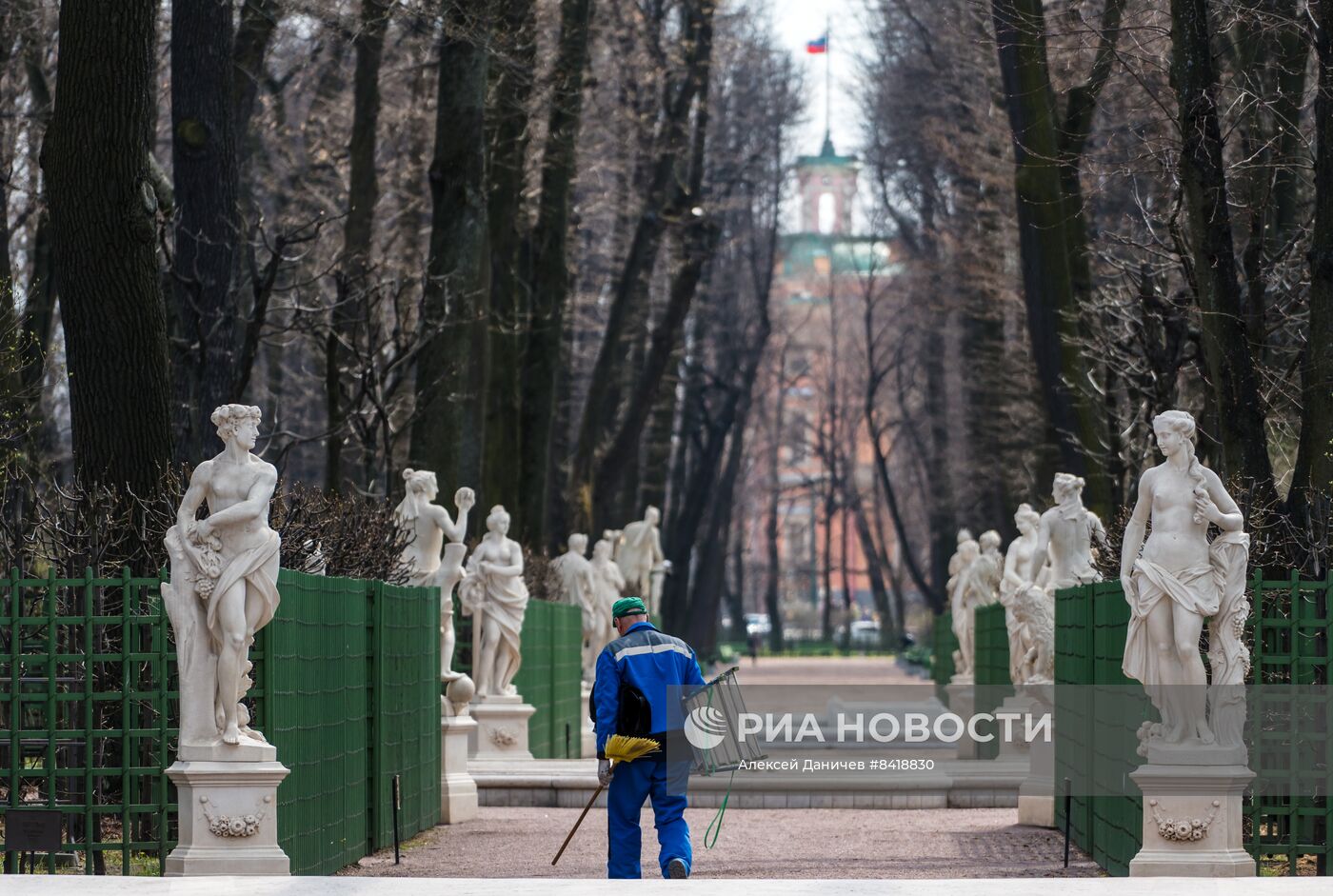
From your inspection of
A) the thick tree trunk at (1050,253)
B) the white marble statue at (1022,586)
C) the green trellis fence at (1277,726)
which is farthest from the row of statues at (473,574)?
the green trellis fence at (1277,726)

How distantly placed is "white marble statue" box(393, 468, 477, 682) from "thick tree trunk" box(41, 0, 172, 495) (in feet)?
15.6

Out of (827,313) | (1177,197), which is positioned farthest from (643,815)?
(827,313)

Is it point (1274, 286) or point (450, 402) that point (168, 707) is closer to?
point (450, 402)

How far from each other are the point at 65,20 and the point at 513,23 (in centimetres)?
1049

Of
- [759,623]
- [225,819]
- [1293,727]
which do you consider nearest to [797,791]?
[1293,727]

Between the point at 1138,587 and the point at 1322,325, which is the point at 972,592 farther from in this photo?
the point at 1138,587

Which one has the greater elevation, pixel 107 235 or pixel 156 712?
pixel 107 235

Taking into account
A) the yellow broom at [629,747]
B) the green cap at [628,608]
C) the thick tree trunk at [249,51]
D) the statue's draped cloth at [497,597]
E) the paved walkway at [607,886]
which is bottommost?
the paved walkway at [607,886]

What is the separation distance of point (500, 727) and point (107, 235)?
955 centimetres

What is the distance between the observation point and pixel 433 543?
65.8 ft

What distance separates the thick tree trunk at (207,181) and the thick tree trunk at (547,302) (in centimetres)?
1172

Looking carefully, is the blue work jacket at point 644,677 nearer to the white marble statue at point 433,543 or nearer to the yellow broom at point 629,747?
the yellow broom at point 629,747

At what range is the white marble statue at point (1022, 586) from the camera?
2133 centimetres

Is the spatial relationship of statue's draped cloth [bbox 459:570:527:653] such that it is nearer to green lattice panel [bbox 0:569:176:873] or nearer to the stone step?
the stone step
